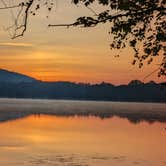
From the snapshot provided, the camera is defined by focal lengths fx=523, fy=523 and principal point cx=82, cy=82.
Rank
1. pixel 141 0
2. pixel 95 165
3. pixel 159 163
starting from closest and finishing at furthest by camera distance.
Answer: pixel 141 0 → pixel 95 165 → pixel 159 163

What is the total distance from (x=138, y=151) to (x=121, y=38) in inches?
1524

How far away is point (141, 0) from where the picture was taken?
32.2 ft

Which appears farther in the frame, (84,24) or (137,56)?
(137,56)

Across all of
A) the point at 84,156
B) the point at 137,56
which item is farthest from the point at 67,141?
the point at 137,56

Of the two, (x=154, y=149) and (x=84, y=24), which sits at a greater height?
(x=84, y=24)

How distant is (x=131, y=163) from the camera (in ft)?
128

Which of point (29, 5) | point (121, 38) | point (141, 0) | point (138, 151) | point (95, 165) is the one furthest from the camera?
point (138, 151)

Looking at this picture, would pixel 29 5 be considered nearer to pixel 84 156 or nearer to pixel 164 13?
pixel 164 13

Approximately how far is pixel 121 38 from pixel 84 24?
115cm

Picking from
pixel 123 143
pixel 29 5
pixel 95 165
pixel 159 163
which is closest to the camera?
pixel 29 5

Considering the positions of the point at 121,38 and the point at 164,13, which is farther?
the point at 121,38

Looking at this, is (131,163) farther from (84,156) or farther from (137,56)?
(137,56)

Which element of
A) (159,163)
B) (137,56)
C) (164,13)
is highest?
(164,13)

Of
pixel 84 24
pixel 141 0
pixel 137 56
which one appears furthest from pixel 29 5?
pixel 137 56
